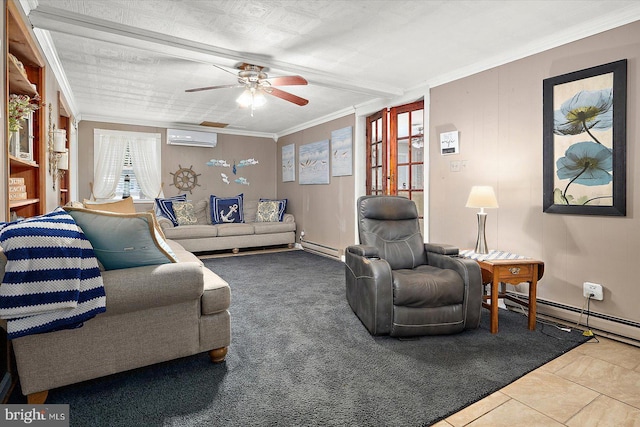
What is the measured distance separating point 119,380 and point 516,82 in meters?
3.77

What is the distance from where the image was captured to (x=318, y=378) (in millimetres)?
1990

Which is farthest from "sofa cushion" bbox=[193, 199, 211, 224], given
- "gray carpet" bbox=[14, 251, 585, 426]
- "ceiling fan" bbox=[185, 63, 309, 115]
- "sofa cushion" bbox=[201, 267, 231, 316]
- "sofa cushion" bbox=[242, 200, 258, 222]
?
"sofa cushion" bbox=[201, 267, 231, 316]

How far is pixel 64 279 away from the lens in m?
1.57

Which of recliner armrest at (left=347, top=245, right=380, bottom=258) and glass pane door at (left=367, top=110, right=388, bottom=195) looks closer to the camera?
recliner armrest at (left=347, top=245, right=380, bottom=258)

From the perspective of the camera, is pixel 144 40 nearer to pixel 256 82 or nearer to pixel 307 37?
pixel 256 82

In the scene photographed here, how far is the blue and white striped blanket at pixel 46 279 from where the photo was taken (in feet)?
4.86

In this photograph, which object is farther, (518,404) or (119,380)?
(119,380)

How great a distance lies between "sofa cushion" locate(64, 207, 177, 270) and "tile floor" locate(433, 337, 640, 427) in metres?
1.71

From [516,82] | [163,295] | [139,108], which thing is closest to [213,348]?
[163,295]

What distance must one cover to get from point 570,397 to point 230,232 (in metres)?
5.20

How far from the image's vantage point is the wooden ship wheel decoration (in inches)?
258

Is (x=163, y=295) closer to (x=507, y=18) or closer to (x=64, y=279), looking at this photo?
(x=64, y=279)

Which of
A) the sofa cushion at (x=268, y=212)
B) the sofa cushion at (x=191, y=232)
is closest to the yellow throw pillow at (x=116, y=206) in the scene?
the sofa cushion at (x=191, y=232)

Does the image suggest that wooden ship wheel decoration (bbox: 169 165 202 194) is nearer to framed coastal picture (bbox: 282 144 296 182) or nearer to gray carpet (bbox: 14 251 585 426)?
framed coastal picture (bbox: 282 144 296 182)
